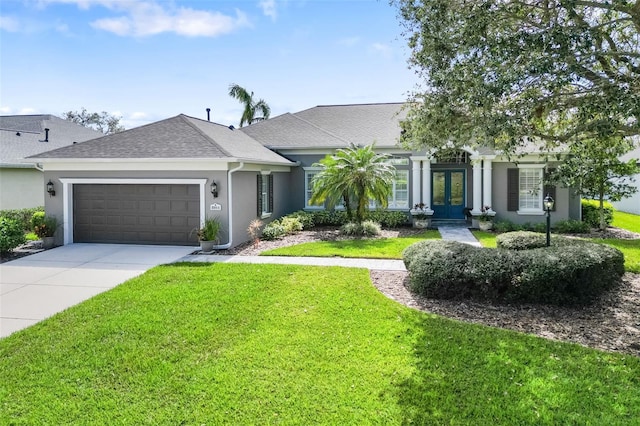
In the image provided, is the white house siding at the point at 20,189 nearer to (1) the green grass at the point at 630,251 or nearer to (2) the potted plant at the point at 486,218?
(2) the potted plant at the point at 486,218

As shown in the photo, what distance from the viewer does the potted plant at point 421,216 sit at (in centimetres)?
1691

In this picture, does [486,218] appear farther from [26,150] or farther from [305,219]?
[26,150]

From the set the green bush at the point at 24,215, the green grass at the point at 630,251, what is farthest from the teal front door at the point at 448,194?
the green bush at the point at 24,215

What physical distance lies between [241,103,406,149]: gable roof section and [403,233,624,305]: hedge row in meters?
9.92

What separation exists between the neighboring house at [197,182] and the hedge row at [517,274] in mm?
3031

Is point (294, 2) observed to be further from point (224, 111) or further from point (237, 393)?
point (224, 111)

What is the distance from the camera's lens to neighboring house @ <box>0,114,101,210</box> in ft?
57.5

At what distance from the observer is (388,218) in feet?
56.0

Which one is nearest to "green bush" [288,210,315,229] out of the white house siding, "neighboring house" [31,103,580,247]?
"neighboring house" [31,103,580,247]

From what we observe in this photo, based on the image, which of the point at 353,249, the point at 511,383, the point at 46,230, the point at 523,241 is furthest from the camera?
the point at 46,230

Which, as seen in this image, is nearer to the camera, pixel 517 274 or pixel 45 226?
pixel 517 274

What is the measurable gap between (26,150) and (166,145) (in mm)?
10774

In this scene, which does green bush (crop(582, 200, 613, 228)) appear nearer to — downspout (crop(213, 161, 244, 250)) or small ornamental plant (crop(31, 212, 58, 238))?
downspout (crop(213, 161, 244, 250))

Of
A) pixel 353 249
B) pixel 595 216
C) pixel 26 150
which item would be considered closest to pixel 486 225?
pixel 595 216
